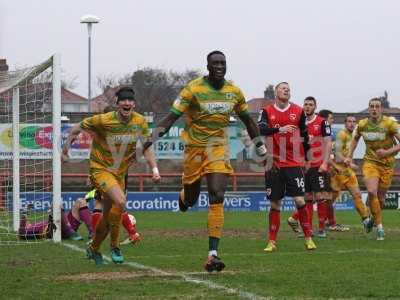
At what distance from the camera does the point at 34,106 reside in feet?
54.8

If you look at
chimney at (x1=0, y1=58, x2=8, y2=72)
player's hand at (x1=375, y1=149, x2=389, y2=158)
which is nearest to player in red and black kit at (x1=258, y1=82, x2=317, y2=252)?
player's hand at (x1=375, y1=149, x2=389, y2=158)

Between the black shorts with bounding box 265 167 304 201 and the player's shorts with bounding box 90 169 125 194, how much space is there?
273 centimetres

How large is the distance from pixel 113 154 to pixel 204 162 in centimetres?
119

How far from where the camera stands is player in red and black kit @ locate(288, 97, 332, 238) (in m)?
14.3

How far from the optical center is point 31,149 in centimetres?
2059

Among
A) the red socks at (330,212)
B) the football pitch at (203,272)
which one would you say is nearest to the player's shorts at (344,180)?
the red socks at (330,212)

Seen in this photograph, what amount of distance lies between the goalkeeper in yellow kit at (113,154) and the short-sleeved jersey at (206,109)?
0.60m

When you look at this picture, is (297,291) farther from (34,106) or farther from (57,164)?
(34,106)

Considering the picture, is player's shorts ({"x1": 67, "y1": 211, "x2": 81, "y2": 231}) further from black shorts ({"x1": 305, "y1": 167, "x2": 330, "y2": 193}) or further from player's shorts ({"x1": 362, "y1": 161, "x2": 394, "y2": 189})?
player's shorts ({"x1": 362, "y1": 161, "x2": 394, "y2": 189})

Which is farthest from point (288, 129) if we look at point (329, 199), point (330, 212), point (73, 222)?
point (73, 222)

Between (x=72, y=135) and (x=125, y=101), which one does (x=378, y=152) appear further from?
(x=72, y=135)

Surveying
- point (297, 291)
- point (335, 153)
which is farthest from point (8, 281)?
point (335, 153)

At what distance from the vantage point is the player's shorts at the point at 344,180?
16453 mm

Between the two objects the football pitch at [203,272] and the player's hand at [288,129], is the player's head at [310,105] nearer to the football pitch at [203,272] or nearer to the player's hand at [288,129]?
the football pitch at [203,272]
